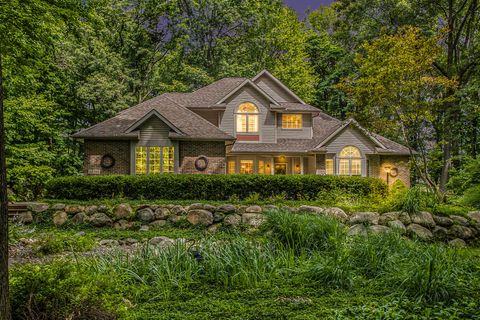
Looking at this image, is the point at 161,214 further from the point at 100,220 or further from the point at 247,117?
the point at 247,117

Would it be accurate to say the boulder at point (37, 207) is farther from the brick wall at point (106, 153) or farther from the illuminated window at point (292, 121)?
the illuminated window at point (292, 121)

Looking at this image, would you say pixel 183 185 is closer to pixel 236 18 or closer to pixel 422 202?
pixel 422 202

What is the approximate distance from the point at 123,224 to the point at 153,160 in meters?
5.96

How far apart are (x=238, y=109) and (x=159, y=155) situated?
6435 millimetres

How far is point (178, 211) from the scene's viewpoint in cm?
1062

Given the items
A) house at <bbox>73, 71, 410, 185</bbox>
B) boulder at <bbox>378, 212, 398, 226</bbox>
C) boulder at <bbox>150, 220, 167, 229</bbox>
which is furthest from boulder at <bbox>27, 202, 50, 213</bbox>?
boulder at <bbox>378, 212, 398, 226</bbox>

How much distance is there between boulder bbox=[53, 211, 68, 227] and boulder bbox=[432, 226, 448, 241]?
1099cm

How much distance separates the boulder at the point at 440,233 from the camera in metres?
9.16

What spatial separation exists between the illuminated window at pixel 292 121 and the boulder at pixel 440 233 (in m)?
12.9

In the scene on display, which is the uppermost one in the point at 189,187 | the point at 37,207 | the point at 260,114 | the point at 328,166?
the point at 260,114

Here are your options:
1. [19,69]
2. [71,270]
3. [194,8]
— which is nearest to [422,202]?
[71,270]

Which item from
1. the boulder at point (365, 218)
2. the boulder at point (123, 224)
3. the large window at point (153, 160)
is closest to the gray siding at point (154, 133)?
the large window at point (153, 160)

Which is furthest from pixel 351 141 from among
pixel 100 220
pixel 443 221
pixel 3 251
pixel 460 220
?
pixel 3 251

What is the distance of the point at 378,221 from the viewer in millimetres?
9383
